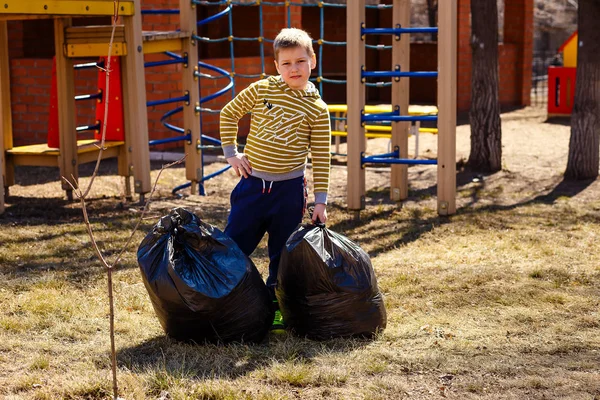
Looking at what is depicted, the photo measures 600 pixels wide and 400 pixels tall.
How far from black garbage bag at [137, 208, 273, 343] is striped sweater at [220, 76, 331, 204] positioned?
1.49ft

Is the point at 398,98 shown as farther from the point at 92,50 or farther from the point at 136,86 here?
the point at 92,50

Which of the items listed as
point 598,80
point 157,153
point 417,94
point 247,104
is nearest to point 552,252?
point 247,104

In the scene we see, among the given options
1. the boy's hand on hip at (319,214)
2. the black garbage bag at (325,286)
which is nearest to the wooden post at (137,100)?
the boy's hand on hip at (319,214)

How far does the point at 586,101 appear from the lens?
330 inches

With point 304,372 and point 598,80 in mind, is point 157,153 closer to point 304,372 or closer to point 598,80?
point 598,80

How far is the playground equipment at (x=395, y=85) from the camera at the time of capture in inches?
256

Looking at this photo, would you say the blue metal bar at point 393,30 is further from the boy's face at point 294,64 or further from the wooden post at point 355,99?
the boy's face at point 294,64

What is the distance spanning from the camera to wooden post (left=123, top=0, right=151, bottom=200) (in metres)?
7.01

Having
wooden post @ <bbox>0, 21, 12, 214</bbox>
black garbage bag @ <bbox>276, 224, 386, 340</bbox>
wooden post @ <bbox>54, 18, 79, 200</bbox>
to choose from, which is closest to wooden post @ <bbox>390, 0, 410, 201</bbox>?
wooden post @ <bbox>54, 18, 79, 200</bbox>

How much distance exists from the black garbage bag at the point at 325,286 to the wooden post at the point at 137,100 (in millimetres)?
3516

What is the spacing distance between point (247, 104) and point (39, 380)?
1574mm

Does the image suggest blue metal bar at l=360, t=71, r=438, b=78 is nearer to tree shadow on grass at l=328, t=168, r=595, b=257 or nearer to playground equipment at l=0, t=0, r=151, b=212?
tree shadow on grass at l=328, t=168, r=595, b=257

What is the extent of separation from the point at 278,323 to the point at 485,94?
17.7ft

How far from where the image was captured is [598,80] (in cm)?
830
